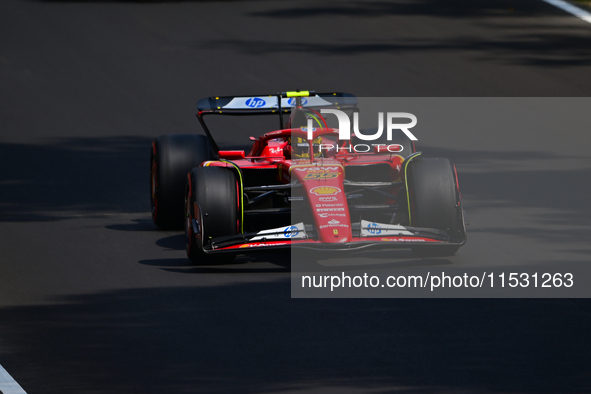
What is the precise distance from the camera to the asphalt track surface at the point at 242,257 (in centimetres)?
633

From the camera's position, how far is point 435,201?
8.64 meters

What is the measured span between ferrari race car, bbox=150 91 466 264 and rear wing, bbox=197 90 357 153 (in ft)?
0.04

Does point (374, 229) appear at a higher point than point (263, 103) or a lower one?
lower

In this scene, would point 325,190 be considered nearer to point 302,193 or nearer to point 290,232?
point 302,193

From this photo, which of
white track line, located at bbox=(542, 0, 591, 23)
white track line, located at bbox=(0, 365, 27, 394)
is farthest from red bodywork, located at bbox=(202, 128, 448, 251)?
white track line, located at bbox=(542, 0, 591, 23)

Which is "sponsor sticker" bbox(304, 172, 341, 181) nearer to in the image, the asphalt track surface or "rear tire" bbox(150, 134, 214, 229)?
the asphalt track surface

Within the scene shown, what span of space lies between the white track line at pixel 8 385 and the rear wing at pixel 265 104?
4.37 metres

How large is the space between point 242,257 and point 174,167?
4.56ft

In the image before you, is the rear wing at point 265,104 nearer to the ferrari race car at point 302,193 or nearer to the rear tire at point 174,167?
the ferrari race car at point 302,193

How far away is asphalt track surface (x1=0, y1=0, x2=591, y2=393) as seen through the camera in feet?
20.8

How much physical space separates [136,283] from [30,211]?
11.2ft

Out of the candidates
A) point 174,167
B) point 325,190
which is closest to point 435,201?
point 325,190

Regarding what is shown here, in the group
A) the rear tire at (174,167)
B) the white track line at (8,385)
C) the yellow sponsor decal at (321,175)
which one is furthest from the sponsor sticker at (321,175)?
the white track line at (8,385)

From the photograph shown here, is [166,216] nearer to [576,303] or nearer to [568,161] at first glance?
[576,303]
